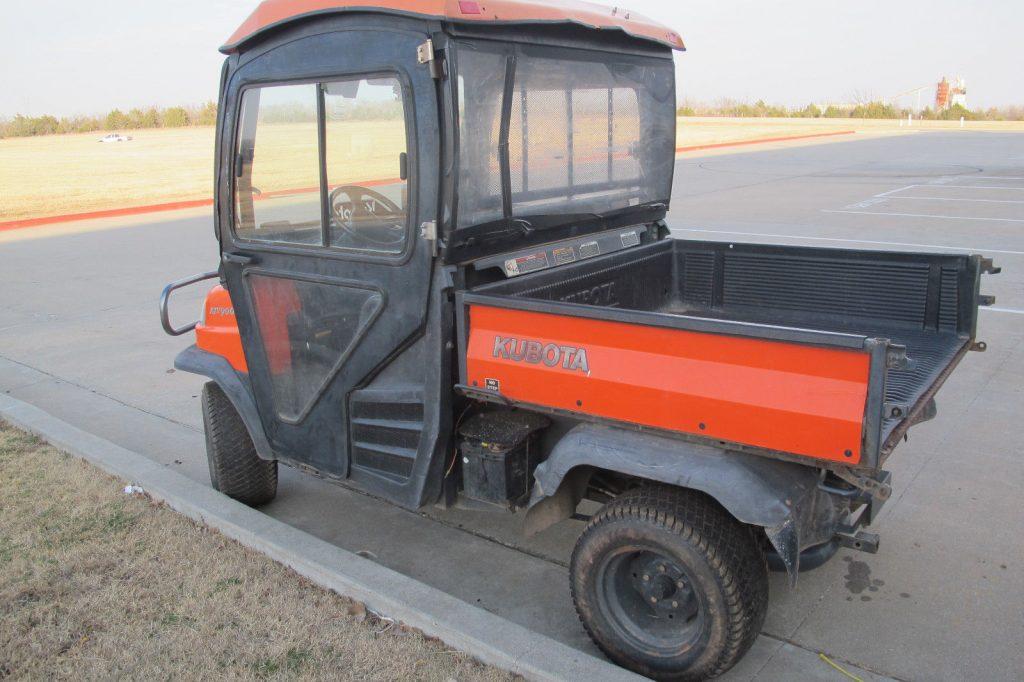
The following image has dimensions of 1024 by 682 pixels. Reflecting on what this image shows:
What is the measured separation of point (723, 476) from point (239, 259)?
2303 millimetres

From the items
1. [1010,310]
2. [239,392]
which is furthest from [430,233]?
[1010,310]

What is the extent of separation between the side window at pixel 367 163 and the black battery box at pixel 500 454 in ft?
2.48

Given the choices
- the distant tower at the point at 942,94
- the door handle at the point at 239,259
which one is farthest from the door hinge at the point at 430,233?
the distant tower at the point at 942,94

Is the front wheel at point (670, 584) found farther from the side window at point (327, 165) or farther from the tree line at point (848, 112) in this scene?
the tree line at point (848, 112)

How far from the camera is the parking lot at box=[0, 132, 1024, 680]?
3139 mm

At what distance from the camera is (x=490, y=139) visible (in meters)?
3.23

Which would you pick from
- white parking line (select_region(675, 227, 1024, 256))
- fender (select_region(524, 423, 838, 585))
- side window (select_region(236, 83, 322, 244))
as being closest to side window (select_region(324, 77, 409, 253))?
side window (select_region(236, 83, 322, 244))

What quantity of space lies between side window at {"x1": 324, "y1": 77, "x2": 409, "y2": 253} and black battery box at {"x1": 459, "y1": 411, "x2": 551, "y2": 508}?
2.48ft

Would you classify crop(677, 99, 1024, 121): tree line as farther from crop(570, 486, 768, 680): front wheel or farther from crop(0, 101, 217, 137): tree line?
crop(570, 486, 768, 680): front wheel

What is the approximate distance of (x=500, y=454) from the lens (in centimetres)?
315

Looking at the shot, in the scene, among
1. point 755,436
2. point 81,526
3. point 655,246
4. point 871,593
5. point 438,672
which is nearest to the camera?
point 755,436

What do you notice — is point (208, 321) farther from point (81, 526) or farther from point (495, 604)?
point (495, 604)

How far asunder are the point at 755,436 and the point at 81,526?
308 cm

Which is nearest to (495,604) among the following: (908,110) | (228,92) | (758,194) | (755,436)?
(755,436)
